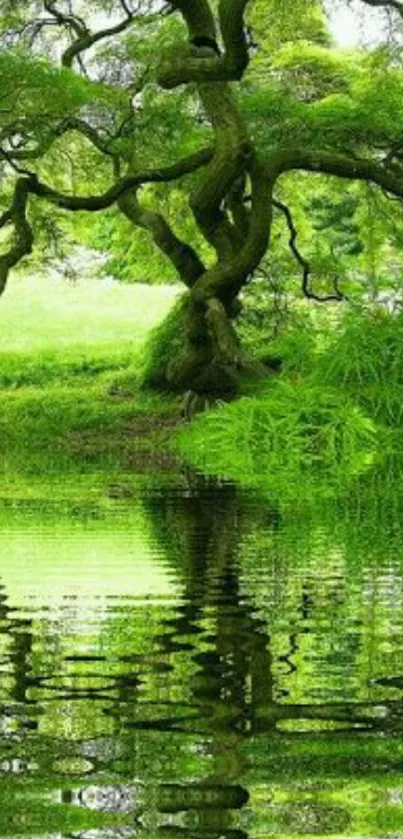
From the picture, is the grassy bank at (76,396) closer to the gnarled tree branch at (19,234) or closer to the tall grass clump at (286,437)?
the tall grass clump at (286,437)

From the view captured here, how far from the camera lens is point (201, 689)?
3242mm

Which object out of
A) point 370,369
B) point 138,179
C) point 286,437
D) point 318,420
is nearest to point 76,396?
point 138,179

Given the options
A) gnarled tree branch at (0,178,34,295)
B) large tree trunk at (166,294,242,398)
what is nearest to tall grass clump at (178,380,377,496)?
large tree trunk at (166,294,242,398)

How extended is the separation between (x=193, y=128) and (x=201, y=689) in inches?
572

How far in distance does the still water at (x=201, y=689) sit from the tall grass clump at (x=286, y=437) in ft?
19.4

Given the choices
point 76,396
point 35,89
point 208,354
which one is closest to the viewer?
point 35,89

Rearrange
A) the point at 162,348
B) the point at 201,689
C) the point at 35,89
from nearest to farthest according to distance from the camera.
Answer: the point at 201,689 < the point at 35,89 < the point at 162,348

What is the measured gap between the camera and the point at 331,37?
27125mm

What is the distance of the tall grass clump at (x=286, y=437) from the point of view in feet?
39.8

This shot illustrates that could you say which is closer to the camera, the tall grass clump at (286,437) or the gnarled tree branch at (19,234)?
the tall grass clump at (286,437)

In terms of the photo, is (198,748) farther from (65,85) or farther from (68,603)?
(65,85)

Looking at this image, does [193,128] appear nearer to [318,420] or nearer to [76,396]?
[76,396]

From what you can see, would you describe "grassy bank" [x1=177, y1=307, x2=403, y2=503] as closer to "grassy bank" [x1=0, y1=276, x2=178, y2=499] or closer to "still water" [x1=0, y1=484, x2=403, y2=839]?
"grassy bank" [x1=0, y1=276, x2=178, y2=499]

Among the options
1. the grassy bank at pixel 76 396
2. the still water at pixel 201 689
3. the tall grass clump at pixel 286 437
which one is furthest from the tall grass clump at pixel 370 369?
the still water at pixel 201 689
